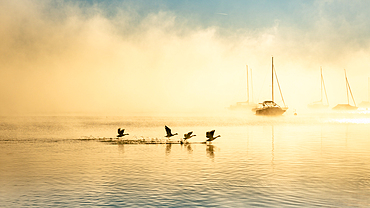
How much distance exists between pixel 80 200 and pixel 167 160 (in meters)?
13.7

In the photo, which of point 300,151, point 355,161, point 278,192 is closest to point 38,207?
point 278,192

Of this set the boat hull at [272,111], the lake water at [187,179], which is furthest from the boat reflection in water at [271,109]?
the lake water at [187,179]

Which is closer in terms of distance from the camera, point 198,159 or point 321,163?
point 321,163

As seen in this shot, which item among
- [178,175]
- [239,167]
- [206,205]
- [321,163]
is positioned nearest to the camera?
[206,205]

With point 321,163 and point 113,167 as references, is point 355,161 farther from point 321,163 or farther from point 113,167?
point 113,167

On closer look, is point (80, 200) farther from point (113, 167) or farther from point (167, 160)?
point (167, 160)

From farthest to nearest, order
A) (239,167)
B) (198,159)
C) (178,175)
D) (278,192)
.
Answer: (198,159)
(239,167)
(178,175)
(278,192)

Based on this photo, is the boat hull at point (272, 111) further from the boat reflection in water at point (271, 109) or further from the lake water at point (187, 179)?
the lake water at point (187, 179)

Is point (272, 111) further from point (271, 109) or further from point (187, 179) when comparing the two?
point (187, 179)

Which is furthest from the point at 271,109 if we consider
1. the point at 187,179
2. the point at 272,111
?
the point at 187,179

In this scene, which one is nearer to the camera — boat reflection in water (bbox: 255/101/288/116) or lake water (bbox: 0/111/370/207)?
lake water (bbox: 0/111/370/207)

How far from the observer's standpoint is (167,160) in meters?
31.7

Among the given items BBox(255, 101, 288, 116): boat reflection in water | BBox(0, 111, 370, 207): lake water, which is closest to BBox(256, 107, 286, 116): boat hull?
BBox(255, 101, 288, 116): boat reflection in water

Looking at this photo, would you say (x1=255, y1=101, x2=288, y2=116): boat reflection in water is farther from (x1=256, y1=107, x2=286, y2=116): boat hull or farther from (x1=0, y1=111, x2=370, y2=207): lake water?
(x1=0, y1=111, x2=370, y2=207): lake water
